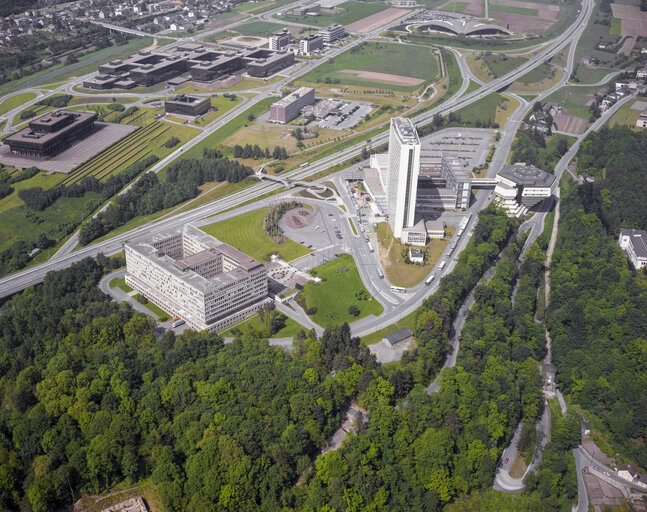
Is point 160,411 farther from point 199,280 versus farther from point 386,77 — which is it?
point 386,77

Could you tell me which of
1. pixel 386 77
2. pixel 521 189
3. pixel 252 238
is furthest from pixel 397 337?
pixel 386 77

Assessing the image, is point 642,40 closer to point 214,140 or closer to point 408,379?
point 214,140

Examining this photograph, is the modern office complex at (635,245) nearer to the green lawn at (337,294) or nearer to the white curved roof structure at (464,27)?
the green lawn at (337,294)

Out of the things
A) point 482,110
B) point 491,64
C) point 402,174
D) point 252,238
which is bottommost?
point 482,110

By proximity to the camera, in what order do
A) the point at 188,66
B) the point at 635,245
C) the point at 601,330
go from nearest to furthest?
the point at 601,330
the point at 635,245
the point at 188,66

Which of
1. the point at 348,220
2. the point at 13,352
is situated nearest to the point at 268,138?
the point at 348,220
